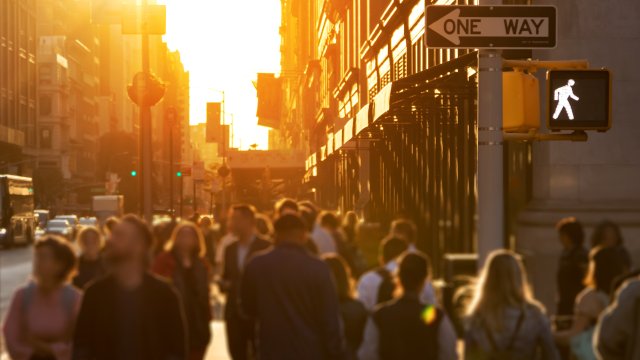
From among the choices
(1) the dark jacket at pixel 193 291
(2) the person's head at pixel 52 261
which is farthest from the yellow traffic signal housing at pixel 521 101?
(2) the person's head at pixel 52 261

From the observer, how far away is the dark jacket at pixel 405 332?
8133mm

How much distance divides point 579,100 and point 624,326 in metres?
2.55

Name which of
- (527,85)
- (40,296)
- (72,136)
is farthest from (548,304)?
(72,136)

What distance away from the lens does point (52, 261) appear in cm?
861

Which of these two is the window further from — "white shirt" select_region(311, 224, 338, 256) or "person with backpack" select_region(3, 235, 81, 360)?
"person with backpack" select_region(3, 235, 81, 360)

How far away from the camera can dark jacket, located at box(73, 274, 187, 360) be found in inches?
294

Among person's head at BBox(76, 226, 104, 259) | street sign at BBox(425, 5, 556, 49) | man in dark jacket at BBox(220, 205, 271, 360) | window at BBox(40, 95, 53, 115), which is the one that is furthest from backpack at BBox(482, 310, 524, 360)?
window at BBox(40, 95, 53, 115)

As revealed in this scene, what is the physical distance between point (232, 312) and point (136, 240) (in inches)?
164

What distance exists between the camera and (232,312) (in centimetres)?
1158

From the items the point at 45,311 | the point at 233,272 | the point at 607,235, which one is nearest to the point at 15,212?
the point at 233,272

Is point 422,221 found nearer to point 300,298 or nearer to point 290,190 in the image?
point 300,298

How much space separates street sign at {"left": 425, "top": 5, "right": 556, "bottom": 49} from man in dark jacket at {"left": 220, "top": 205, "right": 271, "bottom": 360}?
2577mm

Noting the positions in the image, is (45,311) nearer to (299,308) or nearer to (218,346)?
(299,308)

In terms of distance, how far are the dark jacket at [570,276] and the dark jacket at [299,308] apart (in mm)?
4049
